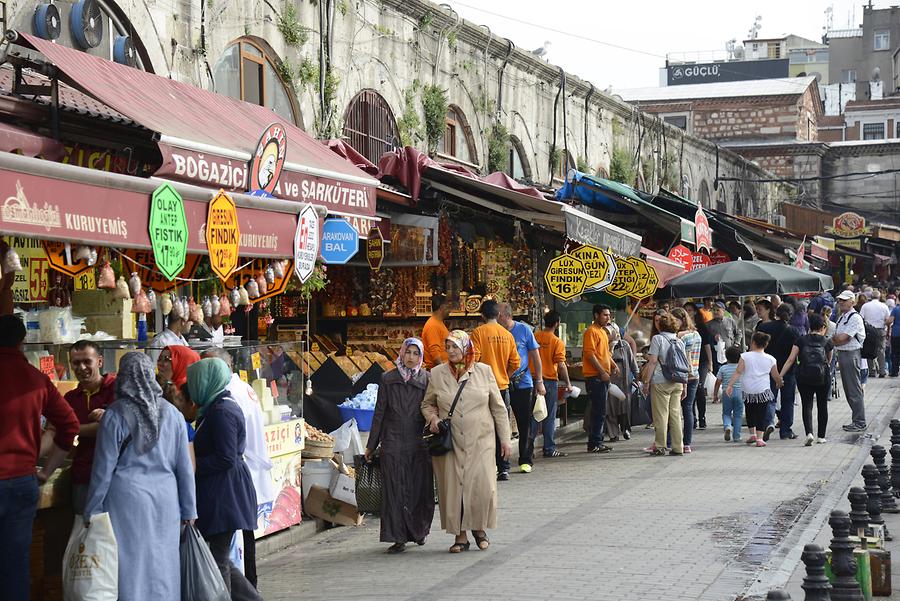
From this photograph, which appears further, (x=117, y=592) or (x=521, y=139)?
(x=521, y=139)

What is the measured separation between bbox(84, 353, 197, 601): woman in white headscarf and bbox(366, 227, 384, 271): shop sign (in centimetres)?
812

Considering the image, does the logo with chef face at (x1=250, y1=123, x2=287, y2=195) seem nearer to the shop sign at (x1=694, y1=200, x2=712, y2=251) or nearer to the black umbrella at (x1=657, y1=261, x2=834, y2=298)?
the black umbrella at (x1=657, y1=261, x2=834, y2=298)

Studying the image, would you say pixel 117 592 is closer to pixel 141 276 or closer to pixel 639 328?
pixel 141 276

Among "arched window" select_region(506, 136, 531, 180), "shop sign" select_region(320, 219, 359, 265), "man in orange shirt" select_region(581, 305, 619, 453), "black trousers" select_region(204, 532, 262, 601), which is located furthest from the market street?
"arched window" select_region(506, 136, 531, 180)

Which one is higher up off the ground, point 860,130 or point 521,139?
point 860,130

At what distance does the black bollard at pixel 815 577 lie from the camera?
6.06 m

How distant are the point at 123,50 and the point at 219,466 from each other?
600 centimetres

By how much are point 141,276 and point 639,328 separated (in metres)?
14.8

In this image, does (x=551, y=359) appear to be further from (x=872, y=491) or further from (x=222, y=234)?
(x=222, y=234)

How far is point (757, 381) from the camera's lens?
49.1 ft

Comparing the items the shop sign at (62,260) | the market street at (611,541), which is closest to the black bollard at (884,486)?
the market street at (611,541)

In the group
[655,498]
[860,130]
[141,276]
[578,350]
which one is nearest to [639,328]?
[578,350]

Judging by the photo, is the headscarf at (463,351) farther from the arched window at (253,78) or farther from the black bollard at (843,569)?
the arched window at (253,78)

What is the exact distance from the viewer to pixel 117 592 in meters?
6.16
